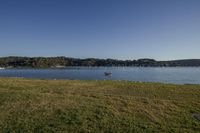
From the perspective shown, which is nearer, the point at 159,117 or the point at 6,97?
the point at 159,117

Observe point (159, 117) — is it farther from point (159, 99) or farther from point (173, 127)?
point (159, 99)

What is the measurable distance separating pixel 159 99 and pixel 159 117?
12.9 feet

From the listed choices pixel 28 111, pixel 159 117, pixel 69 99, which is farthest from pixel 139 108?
pixel 28 111

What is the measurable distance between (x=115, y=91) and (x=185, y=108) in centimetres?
633

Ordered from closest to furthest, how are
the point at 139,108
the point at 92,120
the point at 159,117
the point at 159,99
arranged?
the point at 92,120
the point at 159,117
the point at 139,108
the point at 159,99

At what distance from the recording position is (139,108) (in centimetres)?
1402

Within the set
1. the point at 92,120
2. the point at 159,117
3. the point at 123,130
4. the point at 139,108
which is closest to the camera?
the point at 123,130

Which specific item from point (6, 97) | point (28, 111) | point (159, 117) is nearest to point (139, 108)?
point (159, 117)

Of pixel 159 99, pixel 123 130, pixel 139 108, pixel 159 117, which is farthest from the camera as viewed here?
pixel 159 99

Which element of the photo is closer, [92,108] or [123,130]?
[123,130]

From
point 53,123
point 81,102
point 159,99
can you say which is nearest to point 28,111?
point 53,123

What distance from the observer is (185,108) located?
1459 cm

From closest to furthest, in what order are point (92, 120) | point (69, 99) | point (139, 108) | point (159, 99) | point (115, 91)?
1. point (92, 120)
2. point (139, 108)
3. point (69, 99)
4. point (159, 99)
5. point (115, 91)

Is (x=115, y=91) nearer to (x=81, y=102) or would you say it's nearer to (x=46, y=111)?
(x=81, y=102)
